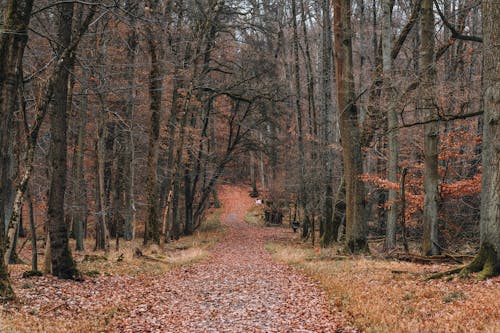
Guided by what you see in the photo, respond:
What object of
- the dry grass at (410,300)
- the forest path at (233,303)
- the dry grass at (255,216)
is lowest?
the dry grass at (255,216)

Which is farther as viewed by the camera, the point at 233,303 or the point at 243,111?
the point at 243,111

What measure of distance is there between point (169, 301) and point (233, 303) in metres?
1.35

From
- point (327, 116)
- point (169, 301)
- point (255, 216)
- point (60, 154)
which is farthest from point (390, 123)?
point (255, 216)

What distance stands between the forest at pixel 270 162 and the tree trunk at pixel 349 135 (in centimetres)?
5

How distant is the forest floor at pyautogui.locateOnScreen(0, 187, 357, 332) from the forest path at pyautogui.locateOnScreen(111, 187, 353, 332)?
0.02 metres

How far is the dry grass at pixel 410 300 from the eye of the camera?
6.01 meters

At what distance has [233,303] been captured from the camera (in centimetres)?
923

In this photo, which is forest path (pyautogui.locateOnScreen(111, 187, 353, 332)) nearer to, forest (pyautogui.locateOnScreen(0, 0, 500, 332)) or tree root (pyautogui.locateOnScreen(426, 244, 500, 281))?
forest (pyautogui.locateOnScreen(0, 0, 500, 332))

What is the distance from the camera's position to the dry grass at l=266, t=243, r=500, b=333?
601cm

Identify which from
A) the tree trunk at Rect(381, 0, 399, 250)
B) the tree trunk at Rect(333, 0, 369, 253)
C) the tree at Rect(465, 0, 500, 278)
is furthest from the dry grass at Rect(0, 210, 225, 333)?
the tree trunk at Rect(381, 0, 399, 250)

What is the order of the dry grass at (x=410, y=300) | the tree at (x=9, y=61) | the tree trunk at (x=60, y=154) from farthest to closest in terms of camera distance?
1. the tree trunk at (x=60, y=154)
2. the tree at (x=9, y=61)
3. the dry grass at (x=410, y=300)

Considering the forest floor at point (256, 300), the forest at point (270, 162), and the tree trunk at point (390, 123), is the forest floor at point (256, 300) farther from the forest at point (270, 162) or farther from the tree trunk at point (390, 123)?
the tree trunk at point (390, 123)

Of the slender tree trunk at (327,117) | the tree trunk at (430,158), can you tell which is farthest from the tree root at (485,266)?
the slender tree trunk at (327,117)

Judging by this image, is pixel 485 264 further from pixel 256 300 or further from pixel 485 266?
pixel 256 300
